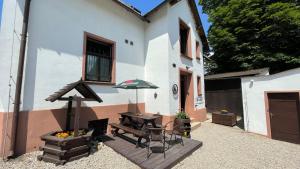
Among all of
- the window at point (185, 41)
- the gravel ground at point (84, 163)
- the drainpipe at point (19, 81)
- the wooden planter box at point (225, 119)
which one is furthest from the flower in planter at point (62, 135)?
the wooden planter box at point (225, 119)

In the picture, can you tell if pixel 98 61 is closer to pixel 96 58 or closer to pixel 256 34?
pixel 96 58

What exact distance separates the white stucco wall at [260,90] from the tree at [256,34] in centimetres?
912

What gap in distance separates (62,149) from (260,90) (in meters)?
8.49

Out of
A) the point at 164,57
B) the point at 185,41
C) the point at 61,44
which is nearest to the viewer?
the point at 61,44

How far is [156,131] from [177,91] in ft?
12.6

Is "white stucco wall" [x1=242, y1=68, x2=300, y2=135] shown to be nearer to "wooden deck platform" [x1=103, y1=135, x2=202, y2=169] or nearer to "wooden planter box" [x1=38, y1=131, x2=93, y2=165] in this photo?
"wooden deck platform" [x1=103, y1=135, x2=202, y2=169]

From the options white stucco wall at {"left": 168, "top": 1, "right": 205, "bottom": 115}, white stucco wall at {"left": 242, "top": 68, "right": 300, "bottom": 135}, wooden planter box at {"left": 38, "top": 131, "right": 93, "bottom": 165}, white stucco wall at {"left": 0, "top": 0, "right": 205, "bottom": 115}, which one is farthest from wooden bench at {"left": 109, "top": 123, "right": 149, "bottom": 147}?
white stucco wall at {"left": 242, "top": 68, "right": 300, "bottom": 135}

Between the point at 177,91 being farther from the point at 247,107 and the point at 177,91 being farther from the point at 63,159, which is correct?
the point at 63,159

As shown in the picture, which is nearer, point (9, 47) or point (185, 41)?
point (9, 47)

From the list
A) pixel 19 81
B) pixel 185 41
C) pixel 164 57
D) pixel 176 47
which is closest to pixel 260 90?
pixel 176 47

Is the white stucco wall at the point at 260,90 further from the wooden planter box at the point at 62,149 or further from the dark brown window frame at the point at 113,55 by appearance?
the wooden planter box at the point at 62,149

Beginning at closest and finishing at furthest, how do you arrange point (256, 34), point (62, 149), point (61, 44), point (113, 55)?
1. point (62, 149)
2. point (61, 44)
3. point (113, 55)
4. point (256, 34)

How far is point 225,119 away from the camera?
930 centimetres

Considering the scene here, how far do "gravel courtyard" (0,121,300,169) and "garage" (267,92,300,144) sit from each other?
484mm
